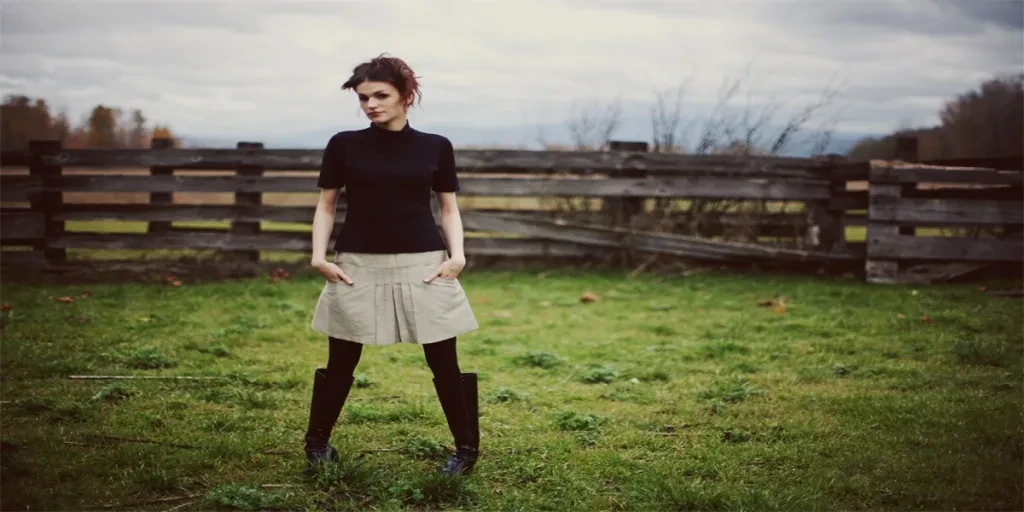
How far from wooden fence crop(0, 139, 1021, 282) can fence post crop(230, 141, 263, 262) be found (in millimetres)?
15

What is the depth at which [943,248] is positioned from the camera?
9703 mm

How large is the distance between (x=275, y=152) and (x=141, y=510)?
24.2ft

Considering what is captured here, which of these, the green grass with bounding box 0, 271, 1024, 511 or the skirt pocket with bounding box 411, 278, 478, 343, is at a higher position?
the skirt pocket with bounding box 411, 278, 478, 343

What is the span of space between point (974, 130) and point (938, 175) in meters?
2.06

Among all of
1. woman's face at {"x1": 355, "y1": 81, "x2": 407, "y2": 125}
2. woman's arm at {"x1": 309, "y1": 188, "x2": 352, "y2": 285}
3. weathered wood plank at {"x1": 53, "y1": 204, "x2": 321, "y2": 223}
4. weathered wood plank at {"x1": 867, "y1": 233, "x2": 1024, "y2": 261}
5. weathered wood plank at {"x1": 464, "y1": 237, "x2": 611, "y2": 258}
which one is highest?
woman's face at {"x1": 355, "y1": 81, "x2": 407, "y2": 125}

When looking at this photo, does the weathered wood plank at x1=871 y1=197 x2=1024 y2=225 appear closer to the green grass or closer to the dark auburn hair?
the green grass

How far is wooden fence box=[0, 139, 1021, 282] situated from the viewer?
9984mm

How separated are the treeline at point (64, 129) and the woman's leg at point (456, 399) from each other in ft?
27.7

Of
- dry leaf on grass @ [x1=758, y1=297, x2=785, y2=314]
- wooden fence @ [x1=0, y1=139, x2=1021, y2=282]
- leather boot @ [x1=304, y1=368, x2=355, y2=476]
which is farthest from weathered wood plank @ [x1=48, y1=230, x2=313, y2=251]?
leather boot @ [x1=304, y1=368, x2=355, y2=476]

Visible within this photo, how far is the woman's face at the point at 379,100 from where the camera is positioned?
3.54 metres

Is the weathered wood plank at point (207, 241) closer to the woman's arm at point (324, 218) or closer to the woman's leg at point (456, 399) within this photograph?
the woman's arm at point (324, 218)

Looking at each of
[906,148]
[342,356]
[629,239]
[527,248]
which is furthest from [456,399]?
[906,148]

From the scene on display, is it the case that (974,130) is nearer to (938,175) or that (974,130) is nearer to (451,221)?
(938,175)

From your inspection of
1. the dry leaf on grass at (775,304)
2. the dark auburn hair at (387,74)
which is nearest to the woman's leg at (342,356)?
the dark auburn hair at (387,74)
